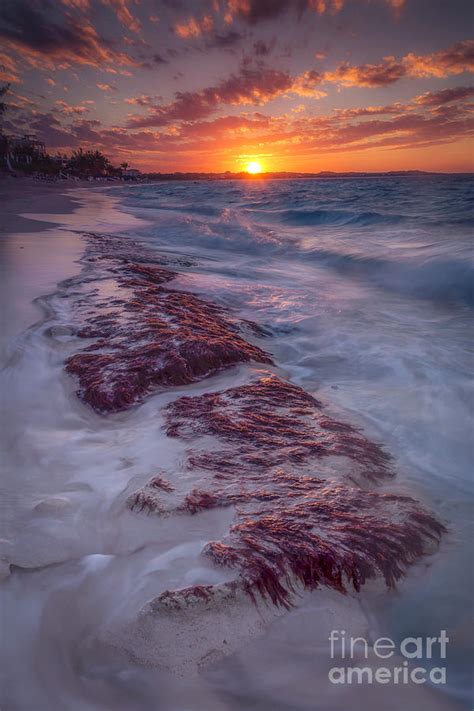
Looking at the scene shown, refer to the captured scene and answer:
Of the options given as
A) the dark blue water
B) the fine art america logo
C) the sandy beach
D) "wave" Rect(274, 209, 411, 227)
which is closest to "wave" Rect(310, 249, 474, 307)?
the dark blue water

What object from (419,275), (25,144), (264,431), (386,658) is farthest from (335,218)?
(25,144)

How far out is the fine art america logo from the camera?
3.98 ft

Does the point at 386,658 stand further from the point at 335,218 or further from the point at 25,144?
the point at 25,144

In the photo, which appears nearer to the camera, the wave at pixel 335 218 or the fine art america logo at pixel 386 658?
the fine art america logo at pixel 386 658

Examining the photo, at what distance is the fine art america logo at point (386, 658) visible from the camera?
3.98 ft

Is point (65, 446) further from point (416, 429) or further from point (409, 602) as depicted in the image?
point (416, 429)

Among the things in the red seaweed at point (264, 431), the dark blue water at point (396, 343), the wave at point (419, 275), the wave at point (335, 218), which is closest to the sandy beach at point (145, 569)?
the red seaweed at point (264, 431)

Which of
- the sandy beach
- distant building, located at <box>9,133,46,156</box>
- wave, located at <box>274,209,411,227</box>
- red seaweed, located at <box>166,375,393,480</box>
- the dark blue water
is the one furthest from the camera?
distant building, located at <box>9,133,46,156</box>

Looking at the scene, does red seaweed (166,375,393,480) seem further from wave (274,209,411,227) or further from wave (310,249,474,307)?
wave (274,209,411,227)

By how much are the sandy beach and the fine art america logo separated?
3 cm

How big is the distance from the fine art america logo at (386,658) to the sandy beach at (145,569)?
3 cm

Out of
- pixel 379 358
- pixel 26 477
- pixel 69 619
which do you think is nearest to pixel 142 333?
pixel 26 477

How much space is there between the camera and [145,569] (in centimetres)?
140

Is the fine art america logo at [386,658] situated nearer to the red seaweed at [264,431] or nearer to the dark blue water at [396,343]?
the dark blue water at [396,343]
